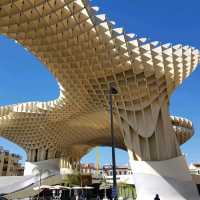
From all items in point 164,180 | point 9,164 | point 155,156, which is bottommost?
point 164,180

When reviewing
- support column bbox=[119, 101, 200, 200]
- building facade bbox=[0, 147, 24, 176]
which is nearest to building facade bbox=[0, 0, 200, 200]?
support column bbox=[119, 101, 200, 200]

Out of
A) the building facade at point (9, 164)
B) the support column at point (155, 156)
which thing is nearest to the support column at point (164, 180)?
the support column at point (155, 156)

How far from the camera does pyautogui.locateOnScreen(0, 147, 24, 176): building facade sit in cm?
Result: 7957

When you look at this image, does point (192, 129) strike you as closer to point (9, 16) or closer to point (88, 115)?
point (88, 115)

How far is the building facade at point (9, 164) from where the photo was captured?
79575mm

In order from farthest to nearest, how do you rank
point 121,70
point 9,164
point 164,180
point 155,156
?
1. point 9,164
2. point 155,156
3. point 121,70
4. point 164,180

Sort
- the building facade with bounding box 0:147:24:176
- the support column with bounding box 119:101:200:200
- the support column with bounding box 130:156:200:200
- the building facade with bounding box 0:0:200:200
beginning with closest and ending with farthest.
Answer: the building facade with bounding box 0:0:200:200, the support column with bounding box 130:156:200:200, the support column with bounding box 119:101:200:200, the building facade with bounding box 0:147:24:176

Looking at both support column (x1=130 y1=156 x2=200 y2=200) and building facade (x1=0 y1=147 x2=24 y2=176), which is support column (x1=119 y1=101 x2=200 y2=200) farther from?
building facade (x1=0 y1=147 x2=24 y2=176)

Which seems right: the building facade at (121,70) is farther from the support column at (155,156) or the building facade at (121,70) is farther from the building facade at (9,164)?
the building facade at (9,164)

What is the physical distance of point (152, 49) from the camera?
24.1 metres

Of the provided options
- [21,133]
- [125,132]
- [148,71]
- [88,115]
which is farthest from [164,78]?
[21,133]

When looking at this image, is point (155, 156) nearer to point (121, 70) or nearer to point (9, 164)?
point (121, 70)

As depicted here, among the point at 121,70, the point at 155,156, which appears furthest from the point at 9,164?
the point at 121,70

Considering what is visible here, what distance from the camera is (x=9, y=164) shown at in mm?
83375
